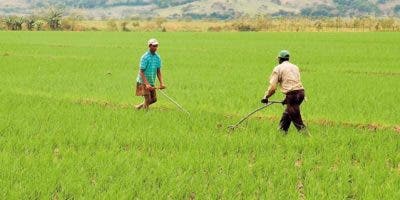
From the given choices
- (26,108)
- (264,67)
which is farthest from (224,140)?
(264,67)

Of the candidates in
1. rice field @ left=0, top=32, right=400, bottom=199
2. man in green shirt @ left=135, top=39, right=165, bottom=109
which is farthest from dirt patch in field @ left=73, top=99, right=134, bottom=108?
man in green shirt @ left=135, top=39, right=165, bottom=109

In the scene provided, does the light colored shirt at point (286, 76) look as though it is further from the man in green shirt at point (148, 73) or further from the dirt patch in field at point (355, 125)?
the man in green shirt at point (148, 73)

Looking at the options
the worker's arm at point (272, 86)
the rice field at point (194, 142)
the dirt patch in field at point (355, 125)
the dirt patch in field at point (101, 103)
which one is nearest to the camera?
the rice field at point (194, 142)

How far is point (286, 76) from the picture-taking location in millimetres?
7770

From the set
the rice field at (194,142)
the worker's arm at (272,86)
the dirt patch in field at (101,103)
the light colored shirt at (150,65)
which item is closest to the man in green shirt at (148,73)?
the light colored shirt at (150,65)

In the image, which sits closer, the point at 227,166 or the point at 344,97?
the point at 227,166

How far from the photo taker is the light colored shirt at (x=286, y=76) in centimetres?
775

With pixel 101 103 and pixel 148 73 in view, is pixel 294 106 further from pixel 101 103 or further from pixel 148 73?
pixel 101 103

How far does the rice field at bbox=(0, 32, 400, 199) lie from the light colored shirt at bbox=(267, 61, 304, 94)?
726mm

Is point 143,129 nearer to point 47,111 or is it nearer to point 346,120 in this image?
point 47,111

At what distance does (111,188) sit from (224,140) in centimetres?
257

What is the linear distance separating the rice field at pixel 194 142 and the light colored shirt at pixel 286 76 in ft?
2.38

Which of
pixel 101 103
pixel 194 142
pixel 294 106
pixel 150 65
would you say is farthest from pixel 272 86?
pixel 101 103

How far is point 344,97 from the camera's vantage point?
40.1 ft
